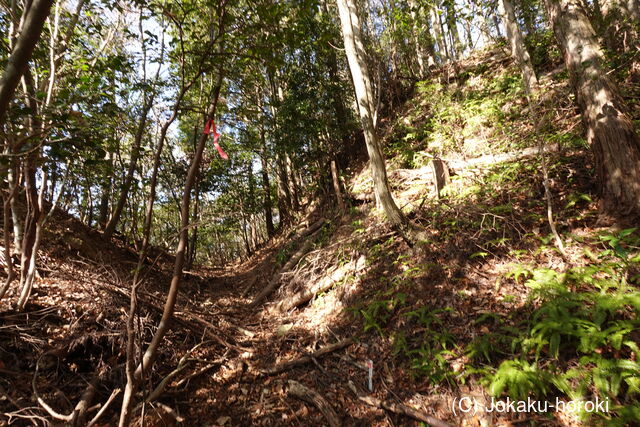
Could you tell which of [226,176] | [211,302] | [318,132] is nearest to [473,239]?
[211,302]

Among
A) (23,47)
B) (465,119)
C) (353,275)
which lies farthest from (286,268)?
(23,47)

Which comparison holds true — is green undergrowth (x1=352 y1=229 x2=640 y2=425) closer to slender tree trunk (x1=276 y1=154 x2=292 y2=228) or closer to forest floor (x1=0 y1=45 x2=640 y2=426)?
forest floor (x1=0 y1=45 x2=640 y2=426)

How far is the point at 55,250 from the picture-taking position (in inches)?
240

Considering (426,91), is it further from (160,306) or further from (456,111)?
(160,306)

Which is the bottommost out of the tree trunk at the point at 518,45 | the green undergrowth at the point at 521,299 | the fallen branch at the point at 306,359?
the fallen branch at the point at 306,359

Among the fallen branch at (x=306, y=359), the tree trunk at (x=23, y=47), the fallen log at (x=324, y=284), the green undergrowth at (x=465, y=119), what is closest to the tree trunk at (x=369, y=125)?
the fallen log at (x=324, y=284)

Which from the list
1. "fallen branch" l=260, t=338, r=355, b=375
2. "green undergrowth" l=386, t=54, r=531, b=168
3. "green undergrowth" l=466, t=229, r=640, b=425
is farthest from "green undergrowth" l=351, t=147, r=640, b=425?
"green undergrowth" l=386, t=54, r=531, b=168

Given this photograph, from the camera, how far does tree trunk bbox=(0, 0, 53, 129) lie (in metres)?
1.24

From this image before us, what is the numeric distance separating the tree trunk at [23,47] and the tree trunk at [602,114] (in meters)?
6.18

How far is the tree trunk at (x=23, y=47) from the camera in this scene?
1235mm

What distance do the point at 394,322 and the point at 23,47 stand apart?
4.60 metres

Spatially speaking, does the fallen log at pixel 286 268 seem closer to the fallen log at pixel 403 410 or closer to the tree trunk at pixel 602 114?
the fallen log at pixel 403 410

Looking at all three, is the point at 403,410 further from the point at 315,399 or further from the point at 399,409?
the point at 315,399

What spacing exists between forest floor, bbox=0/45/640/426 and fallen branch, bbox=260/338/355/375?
0.07 feet
